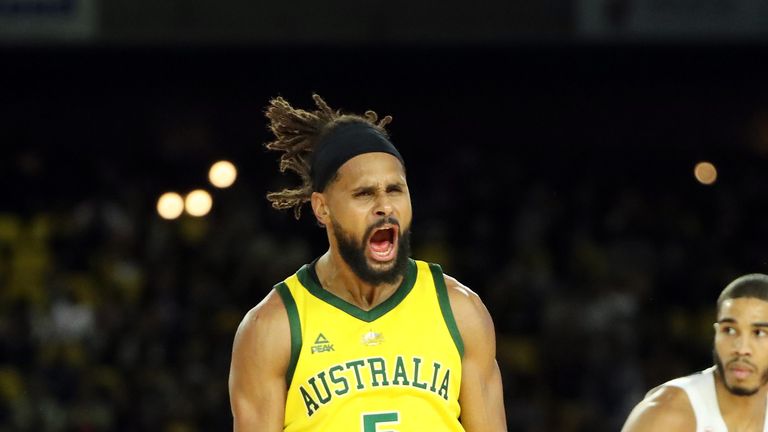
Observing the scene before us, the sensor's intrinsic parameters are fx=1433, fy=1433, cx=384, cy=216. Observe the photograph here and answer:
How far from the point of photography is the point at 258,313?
13.8 feet

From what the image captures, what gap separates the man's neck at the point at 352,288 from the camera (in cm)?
428

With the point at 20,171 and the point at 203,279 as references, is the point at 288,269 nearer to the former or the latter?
the point at 203,279

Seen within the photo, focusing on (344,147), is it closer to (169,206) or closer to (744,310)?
(744,310)

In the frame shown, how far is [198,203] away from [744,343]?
8183 millimetres

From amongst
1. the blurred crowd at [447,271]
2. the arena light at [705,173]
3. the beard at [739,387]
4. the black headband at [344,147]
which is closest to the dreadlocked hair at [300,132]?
Answer: the black headband at [344,147]

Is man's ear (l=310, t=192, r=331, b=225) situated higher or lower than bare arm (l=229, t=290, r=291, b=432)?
higher

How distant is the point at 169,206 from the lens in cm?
1266

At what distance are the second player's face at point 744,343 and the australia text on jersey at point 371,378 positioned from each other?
149 centimetres

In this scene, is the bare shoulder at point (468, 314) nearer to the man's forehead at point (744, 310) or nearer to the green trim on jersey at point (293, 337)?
the green trim on jersey at point (293, 337)

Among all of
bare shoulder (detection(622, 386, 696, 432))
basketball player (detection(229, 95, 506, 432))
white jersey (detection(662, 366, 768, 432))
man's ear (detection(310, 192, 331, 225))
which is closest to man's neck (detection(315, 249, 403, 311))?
basketball player (detection(229, 95, 506, 432))

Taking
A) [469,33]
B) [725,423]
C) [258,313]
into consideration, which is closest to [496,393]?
[258,313]

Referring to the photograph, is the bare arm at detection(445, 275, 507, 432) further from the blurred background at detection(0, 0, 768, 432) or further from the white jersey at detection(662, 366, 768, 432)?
the blurred background at detection(0, 0, 768, 432)

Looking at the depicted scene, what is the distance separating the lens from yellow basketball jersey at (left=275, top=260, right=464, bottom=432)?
164 inches

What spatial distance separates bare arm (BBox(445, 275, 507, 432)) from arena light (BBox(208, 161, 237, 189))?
29.2ft
